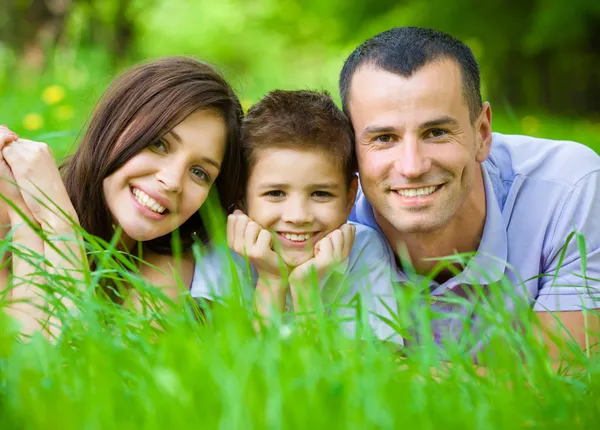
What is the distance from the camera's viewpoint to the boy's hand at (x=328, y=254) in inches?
108

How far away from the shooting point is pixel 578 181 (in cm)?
303

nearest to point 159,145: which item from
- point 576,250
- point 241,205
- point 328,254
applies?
point 241,205

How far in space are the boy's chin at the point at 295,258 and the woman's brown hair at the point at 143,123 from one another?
0.36 metres

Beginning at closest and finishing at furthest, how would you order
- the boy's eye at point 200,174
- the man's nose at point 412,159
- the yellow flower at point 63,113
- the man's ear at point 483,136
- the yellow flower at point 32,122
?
the man's nose at point 412,159 → the boy's eye at point 200,174 → the man's ear at point 483,136 → the yellow flower at point 32,122 → the yellow flower at point 63,113

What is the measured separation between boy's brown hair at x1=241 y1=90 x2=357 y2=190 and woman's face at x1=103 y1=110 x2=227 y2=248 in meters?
0.15

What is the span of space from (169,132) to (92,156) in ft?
1.10

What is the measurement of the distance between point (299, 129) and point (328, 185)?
24cm

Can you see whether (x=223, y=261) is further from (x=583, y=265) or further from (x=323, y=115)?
(x=583, y=265)

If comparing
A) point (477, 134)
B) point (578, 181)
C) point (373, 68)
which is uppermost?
point (373, 68)

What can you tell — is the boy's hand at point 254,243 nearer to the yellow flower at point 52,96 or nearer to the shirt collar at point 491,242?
the shirt collar at point 491,242

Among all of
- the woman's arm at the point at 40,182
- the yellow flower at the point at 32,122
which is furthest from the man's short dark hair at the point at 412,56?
the yellow flower at the point at 32,122

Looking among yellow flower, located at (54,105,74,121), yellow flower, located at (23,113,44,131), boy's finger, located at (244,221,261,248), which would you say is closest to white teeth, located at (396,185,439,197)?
→ boy's finger, located at (244,221,261,248)

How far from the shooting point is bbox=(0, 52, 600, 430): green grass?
4.81 feet

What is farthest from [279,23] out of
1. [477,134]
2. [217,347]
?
[217,347]
